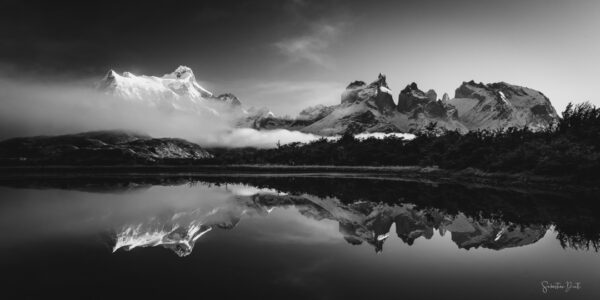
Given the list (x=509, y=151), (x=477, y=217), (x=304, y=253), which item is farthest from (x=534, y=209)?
(x=509, y=151)

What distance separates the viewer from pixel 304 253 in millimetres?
Answer: 19812

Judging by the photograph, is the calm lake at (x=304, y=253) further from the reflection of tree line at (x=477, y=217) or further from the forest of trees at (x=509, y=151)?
the forest of trees at (x=509, y=151)

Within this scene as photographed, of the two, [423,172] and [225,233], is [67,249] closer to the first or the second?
[225,233]

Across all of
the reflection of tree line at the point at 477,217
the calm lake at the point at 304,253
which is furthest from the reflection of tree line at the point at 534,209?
the calm lake at the point at 304,253

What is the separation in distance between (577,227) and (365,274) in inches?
759

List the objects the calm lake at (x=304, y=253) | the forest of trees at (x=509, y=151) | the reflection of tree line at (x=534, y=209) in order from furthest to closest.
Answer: the forest of trees at (x=509, y=151) < the reflection of tree line at (x=534, y=209) < the calm lake at (x=304, y=253)

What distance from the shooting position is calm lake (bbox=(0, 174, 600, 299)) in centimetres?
1400

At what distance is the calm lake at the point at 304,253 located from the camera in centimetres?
1400

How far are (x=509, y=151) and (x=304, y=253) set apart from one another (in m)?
63.8

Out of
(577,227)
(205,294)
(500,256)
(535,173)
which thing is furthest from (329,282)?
(535,173)

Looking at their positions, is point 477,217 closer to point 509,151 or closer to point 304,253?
point 304,253

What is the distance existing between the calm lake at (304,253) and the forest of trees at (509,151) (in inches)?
770

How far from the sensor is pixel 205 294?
1306 cm

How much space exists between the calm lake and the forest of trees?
19561 millimetres
